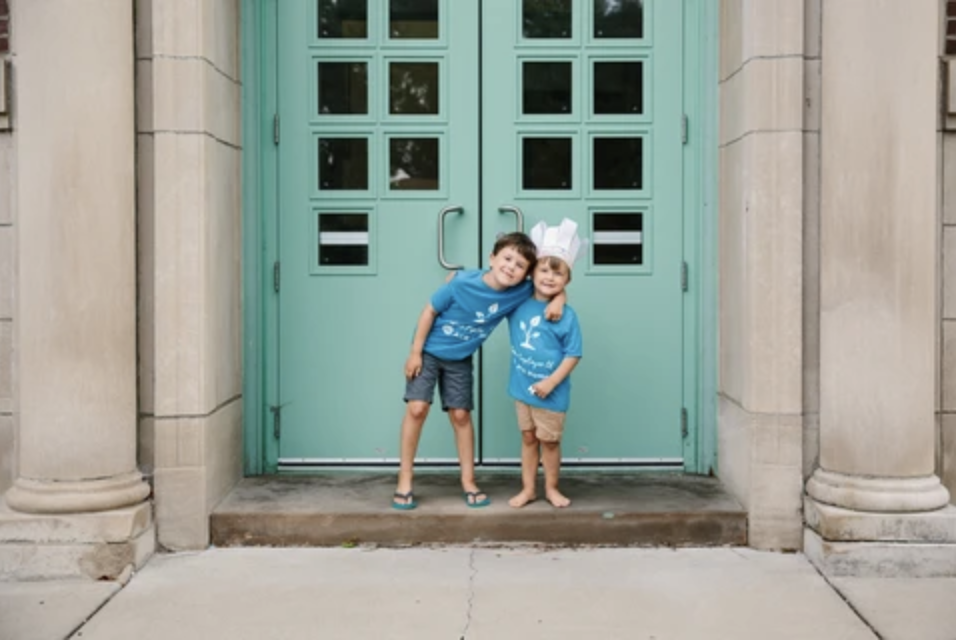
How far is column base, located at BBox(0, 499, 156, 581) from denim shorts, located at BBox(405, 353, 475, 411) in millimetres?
1488

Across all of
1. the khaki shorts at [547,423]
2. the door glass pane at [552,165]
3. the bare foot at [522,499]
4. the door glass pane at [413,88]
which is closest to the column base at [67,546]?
the bare foot at [522,499]

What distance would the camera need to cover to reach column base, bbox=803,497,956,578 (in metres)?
5.21

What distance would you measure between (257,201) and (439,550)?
2184 millimetres

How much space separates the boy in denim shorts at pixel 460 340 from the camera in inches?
219

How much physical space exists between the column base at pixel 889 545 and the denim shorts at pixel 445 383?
1841mm

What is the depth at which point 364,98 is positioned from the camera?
638 cm

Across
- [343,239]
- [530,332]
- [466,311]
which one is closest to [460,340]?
[466,311]

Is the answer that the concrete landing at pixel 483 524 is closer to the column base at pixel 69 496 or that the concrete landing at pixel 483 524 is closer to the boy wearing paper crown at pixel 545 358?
the boy wearing paper crown at pixel 545 358

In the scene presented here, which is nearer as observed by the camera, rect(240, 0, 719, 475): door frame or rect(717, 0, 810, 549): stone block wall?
rect(717, 0, 810, 549): stone block wall

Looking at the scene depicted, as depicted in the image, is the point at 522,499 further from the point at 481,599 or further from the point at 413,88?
the point at 413,88

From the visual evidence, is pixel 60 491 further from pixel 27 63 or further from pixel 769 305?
pixel 769 305

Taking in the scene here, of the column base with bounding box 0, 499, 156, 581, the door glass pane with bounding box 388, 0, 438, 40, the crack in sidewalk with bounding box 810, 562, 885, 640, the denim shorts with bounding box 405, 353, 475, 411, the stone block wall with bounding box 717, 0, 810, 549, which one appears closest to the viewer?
the crack in sidewalk with bounding box 810, 562, 885, 640

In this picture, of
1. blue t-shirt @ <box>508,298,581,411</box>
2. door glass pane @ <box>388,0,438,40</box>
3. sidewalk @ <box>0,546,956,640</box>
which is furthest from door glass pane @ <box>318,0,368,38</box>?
sidewalk @ <box>0,546,956,640</box>

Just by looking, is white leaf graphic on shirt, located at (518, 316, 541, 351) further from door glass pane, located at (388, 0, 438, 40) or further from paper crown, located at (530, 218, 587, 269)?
door glass pane, located at (388, 0, 438, 40)
